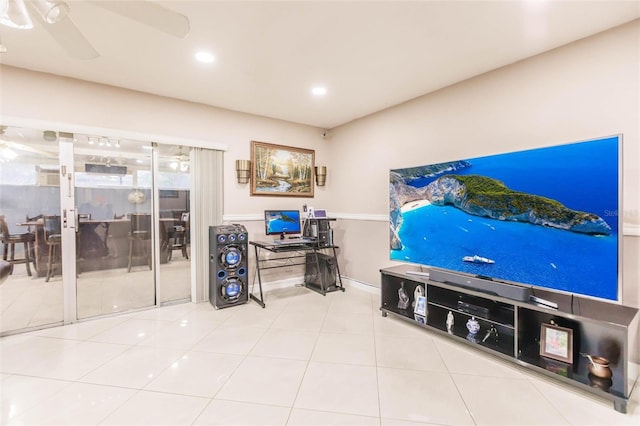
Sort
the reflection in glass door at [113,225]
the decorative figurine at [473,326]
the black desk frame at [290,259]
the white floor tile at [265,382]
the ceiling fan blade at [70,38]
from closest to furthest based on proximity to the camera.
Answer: the ceiling fan blade at [70,38]
the white floor tile at [265,382]
the decorative figurine at [473,326]
the reflection in glass door at [113,225]
the black desk frame at [290,259]

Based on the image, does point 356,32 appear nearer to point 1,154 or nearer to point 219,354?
point 219,354

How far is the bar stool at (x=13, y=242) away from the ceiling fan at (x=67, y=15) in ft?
6.80

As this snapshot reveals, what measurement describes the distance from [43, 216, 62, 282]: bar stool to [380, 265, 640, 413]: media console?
3477mm

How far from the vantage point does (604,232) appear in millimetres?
1738

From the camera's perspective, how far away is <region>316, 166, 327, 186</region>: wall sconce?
4.39 meters

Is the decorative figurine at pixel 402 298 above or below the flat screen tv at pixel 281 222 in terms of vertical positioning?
below

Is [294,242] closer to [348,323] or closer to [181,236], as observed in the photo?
[348,323]

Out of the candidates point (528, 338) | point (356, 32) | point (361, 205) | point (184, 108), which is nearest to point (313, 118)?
point (361, 205)

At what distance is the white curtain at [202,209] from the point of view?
3443 millimetres

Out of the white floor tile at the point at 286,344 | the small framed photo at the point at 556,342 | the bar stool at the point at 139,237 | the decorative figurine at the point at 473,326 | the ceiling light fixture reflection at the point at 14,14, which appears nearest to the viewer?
the ceiling light fixture reflection at the point at 14,14

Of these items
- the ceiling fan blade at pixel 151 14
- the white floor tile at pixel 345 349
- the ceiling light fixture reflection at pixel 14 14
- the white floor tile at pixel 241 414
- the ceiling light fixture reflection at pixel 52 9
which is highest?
the ceiling fan blade at pixel 151 14

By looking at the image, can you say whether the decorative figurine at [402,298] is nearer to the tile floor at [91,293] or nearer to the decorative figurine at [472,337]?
the decorative figurine at [472,337]

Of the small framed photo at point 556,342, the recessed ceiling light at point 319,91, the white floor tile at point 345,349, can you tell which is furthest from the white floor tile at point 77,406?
the recessed ceiling light at point 319,91

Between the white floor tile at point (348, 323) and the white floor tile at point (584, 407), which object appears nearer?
the white floor tile at point (584, 407)
